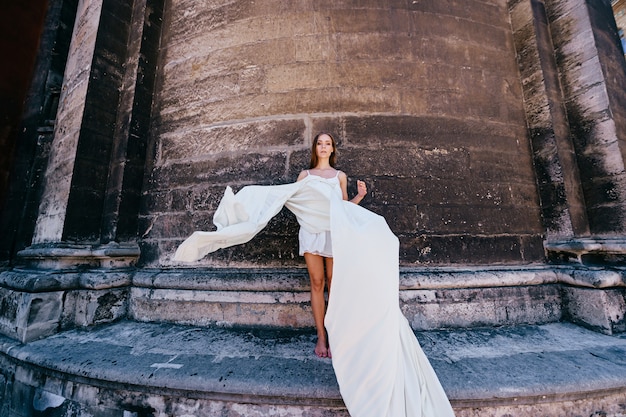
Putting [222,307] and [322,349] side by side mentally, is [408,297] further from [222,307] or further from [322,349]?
[222,307]

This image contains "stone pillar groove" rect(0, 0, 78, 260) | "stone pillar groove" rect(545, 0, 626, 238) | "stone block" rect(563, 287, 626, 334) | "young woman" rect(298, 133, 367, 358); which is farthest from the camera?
"stone pillar groove" rect(0, 0, 78, 260)

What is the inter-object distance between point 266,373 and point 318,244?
903 millimetres

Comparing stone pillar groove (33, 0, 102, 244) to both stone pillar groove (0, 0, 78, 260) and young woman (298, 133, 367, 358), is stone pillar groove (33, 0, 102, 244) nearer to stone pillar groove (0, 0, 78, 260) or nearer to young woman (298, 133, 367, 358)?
stone pillar groove (0, 0, 78, 260)

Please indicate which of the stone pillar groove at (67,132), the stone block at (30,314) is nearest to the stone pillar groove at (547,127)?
the stone block at (30,314)

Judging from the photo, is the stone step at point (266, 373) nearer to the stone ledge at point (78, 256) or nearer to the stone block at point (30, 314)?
the stone block at point (30, 314)

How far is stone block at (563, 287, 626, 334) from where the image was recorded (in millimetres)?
2422

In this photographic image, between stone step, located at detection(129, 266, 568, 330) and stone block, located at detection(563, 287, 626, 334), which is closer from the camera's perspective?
stone block, located at detection(563, 287, 626, 334)

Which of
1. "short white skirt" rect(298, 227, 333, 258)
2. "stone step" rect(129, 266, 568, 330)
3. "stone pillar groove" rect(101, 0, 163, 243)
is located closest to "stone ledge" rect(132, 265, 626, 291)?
"stone step" rect(129, 266, 568, 330)

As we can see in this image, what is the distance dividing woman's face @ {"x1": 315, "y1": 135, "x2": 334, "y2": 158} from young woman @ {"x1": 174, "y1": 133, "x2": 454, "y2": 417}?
12.3 inches

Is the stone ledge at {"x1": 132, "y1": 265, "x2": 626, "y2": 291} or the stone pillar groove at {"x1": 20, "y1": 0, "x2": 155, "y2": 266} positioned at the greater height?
the stone pillar groove at {"x1": 20, "y1": 0, "x2": 155, "y2": 266}

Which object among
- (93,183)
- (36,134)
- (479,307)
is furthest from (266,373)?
(36,134)

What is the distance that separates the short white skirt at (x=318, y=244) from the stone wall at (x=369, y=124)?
23.7 inches

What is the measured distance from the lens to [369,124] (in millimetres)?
3023

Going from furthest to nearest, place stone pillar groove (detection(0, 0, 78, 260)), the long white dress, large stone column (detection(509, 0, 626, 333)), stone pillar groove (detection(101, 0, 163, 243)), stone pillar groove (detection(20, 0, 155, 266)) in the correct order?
stone pillar groove (detection(0, 0, 78, 260))
stone pillar groove (detection(101, 0, 163, 243))
stone pillar groove (detection(20, 0, 155, 266))
large stone column (detection(509, 0, 626, 333))
the long white dress
